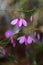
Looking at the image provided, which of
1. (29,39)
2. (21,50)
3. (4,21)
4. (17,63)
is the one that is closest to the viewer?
(29,39)

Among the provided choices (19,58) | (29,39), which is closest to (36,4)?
(19,58)

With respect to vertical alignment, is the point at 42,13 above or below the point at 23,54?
above

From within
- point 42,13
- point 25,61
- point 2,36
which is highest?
point 42,13

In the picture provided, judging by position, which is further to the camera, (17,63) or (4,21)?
(4,21)

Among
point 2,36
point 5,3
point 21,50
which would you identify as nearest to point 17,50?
point 21,50

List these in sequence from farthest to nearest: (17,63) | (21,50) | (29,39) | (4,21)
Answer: (4,21)
(21,50)
(17,63)
(29,39)

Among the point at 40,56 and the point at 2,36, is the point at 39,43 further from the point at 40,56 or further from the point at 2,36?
the point at 2,36

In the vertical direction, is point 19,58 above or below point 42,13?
below

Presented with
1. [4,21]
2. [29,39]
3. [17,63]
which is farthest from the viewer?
[4,21]

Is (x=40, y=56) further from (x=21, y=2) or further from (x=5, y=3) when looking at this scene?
(x=5, y=3)
